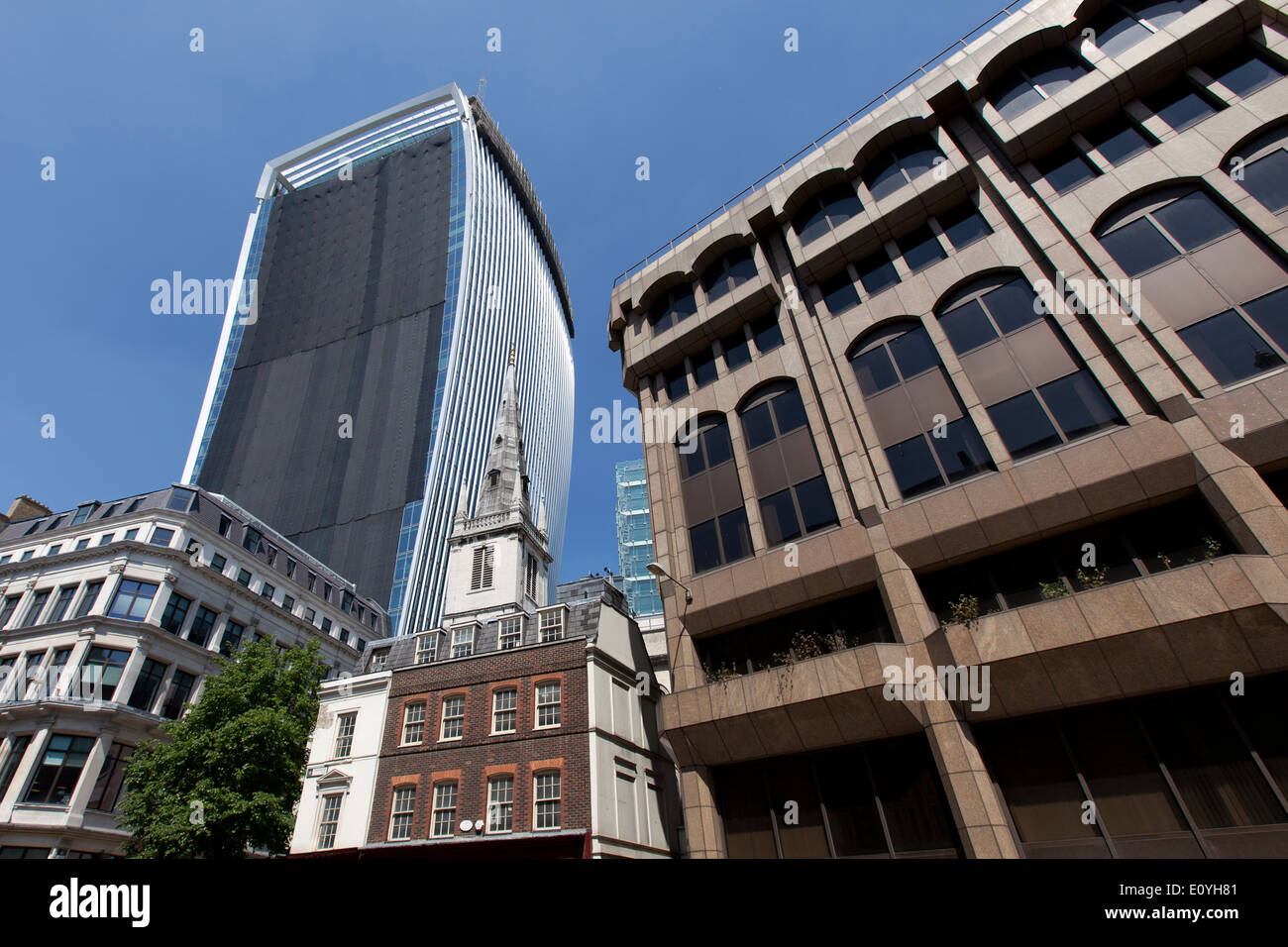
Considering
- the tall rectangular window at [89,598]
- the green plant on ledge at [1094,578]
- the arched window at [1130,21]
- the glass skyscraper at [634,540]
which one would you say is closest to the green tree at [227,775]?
the tall rectangular window at [89,598]

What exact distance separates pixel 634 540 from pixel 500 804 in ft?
246

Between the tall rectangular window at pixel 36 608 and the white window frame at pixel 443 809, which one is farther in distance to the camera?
the tall rectangular window at pixel 36 608

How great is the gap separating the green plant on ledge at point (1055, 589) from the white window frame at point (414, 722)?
85.6ft

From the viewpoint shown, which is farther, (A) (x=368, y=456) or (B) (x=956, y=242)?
(A) (x=368, y=456)

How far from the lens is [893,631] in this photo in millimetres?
18172

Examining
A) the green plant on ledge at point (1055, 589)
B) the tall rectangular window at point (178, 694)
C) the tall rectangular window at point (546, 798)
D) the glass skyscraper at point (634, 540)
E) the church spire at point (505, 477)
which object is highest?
the glass skyscraper at point (634, 540)

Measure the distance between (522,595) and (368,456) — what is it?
71.0m

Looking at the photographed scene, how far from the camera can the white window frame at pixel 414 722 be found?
94.3ft

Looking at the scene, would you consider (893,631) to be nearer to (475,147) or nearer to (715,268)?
(715,268)

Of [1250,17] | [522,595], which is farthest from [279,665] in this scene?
[1250,17]

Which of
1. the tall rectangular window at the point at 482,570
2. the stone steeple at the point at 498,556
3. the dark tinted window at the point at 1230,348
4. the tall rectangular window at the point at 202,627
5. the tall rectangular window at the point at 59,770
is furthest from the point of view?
the tall rectangular window at the point at 482,570

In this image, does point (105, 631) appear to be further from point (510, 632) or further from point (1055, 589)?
point (1055, 589)

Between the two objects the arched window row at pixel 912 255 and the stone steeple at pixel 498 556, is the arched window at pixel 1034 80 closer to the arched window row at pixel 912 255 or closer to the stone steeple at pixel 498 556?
the arched window row at pixel 912 255

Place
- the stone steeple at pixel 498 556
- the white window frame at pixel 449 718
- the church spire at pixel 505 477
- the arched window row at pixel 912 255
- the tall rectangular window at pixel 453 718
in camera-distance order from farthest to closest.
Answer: the church spire at pixel 505 477
the stone steeple at pixel 498 556
the tall rectangular window at pixel 453 718
the white window frame at pixel 449 718
the arched window row at pixel 912 255
